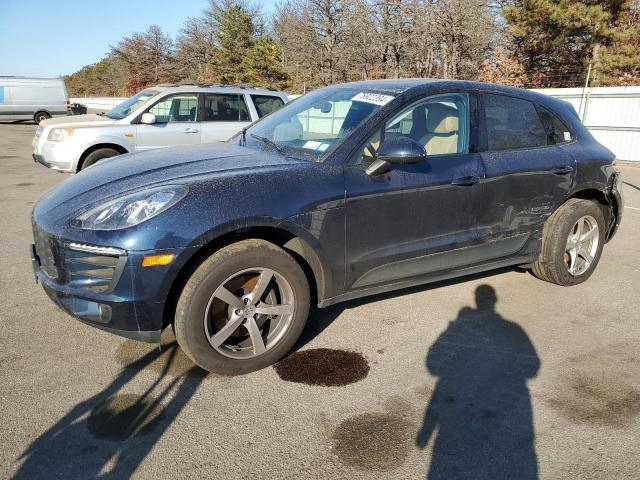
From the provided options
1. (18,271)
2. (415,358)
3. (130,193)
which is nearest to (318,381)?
(415,358)

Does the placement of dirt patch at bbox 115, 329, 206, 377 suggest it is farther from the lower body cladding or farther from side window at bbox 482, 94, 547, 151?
side window at bbox 482, 94, 547, 151

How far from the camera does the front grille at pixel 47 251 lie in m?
2.87

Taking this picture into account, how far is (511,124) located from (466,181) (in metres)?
0.82

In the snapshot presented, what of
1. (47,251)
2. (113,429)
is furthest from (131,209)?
(113,429)

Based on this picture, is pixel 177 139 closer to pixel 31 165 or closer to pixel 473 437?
pixel 31 165

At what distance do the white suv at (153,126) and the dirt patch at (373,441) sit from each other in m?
6.68

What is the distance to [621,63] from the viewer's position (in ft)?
73.0

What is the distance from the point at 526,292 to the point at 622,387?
1.54m

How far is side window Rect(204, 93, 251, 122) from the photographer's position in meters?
8.57

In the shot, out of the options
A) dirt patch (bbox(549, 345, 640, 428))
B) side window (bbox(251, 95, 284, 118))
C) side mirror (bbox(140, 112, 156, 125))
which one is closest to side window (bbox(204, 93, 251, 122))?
side window (bbox(251, 95, 284, 118))

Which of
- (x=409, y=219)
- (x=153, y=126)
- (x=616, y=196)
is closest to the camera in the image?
(x=409, y=219)

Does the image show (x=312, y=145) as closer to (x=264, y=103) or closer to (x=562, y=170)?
(x=562, y=170)

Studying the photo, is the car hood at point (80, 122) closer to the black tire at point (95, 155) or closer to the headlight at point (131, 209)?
the black tire at point (95, 155)

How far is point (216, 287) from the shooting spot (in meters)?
2.85
